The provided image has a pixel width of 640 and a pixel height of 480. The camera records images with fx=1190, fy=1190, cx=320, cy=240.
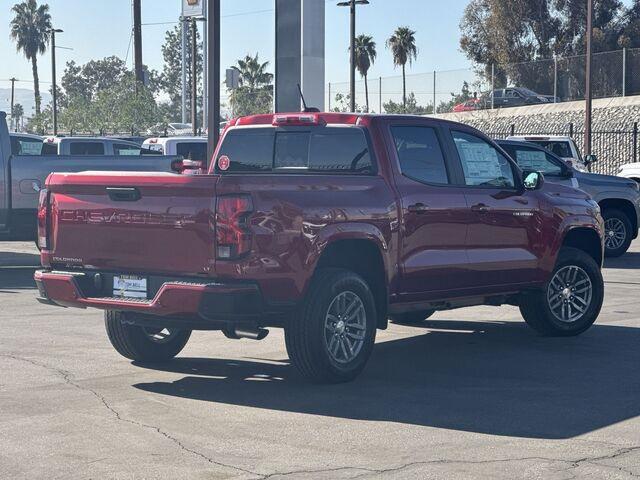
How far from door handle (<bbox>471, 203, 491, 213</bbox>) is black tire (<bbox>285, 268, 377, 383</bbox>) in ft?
5.39

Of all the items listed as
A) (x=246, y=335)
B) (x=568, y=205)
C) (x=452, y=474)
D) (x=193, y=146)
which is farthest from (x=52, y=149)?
(x=452, y=474)

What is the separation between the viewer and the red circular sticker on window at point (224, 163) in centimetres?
1002

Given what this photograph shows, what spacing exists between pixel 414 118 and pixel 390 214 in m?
1.09

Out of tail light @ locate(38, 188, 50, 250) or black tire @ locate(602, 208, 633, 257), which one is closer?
tail light @ locate(38, 188, 50, 250)

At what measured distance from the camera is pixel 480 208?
10.2m

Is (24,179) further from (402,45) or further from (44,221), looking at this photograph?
(402,45)

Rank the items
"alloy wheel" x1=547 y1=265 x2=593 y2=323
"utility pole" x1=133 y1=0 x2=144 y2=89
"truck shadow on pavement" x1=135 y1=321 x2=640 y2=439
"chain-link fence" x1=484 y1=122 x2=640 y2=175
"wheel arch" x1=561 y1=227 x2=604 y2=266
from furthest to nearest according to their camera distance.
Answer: "utility pole" x1=133 y1=0 x2=144 y2=89 → "chain-link fence" x1=484 y1=122 x2=640 y2=175 → "wheel arch" x1=561 y1=227 x2=604 y2=266 → "alloy wheel" x1=547 y1=265 x2=593 y2=323 → "truck shadow on pavement" x1=135 y1=321 x2=640 y2=439

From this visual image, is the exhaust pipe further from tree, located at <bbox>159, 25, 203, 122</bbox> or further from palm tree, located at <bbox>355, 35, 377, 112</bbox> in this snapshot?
tree, located at <bbox>159, 25, 203, 122</bbox>

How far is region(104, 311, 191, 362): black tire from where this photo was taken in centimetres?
954

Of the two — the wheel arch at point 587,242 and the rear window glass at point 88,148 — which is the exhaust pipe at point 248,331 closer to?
the wheel arch at point 587,242

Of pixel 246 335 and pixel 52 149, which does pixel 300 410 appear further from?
pixel 52 149

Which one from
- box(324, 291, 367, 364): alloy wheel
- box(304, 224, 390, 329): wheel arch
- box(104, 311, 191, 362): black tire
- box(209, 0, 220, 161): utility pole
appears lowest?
box(104, 311, 191, 362): black tire

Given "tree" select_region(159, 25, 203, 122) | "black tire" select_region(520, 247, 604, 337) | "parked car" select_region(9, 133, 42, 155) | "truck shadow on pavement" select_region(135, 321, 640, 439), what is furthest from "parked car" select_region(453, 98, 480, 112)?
"tree" select_region(159, 25, 203, 122)

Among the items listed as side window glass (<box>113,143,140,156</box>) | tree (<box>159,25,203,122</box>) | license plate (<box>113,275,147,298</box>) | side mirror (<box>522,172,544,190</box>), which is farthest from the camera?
tree (<box>159,25,203,122</box>)
